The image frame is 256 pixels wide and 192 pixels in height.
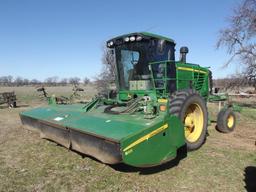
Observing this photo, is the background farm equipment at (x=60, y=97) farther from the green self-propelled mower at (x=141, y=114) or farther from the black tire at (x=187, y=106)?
the black tire at (x=187, y=106)

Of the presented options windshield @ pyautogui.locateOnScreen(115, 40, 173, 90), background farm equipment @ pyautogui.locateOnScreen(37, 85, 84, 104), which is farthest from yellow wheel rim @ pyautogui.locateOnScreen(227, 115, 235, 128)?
background farm equipment @ pyautogui.locateOnScreen(37, 85, 84, 104)

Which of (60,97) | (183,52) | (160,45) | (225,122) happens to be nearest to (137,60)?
(160,45)

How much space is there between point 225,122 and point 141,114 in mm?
Result: 3786

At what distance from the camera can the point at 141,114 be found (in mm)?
5066

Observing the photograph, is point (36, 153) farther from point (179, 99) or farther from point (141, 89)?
point (179, 99)

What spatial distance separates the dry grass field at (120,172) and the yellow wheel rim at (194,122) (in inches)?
14.3

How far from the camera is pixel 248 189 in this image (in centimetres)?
406

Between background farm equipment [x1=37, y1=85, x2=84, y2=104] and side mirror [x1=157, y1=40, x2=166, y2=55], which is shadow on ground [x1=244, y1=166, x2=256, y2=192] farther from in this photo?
background farm equipment [x1=37, y1=85, x2=84, y2=104]

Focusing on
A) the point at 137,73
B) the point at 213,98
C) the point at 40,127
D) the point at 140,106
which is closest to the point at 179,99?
the point at 140,106

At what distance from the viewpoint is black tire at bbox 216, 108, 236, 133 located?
7.81 m

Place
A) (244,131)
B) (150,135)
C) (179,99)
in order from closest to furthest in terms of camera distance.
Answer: (150,135) < (179,99) < (244,131)

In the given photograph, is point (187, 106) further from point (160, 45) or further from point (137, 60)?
point (137, 60)

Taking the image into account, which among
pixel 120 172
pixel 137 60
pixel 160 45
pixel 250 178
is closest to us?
pixel 250 178

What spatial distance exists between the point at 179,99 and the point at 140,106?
773 millimetres
